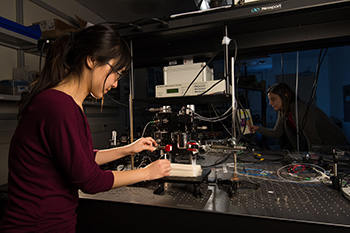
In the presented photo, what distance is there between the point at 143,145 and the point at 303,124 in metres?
1.80

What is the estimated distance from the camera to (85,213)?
0.95 metres

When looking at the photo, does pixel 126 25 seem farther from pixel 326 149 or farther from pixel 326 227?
pixel 326 149

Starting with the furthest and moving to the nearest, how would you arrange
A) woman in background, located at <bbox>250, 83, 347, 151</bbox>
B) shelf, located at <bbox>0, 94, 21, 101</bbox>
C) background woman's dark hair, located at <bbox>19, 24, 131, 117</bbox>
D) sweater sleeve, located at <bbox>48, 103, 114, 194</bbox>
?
1. woman in background, located at <bbox>250, 83, 347, 151</bbox>
2. shelf, located at <bbox>0, 94, 21, 101</bbox>
3. background woman's dark hair, located at <bbox>19, 24, 131, 117</bbox>
4. sweater sleeve, located at <bbox>48, 103, 114, 194</bbox>

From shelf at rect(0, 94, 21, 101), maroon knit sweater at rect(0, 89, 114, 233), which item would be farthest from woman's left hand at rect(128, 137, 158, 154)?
shelf at rect(0, 94, 21, 101)

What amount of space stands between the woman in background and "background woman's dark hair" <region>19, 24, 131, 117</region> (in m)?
1.81

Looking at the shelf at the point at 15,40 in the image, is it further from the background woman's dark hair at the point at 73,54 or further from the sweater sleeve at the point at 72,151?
the sweater sleeve at the point at 72,151

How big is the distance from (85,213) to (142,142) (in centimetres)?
43

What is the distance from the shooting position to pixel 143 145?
1.08 metres

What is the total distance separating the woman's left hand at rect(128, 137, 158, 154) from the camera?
3.51ft

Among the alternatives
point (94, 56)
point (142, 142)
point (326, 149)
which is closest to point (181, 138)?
point (142, 142)

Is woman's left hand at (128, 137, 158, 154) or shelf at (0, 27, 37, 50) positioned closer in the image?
woman's left hand at (128, 137, 158, 154)

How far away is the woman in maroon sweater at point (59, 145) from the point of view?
0.63 m

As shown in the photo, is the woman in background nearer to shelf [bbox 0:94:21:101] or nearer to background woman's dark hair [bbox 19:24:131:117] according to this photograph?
background woman's dark hair [bbox 19:24:131:117]

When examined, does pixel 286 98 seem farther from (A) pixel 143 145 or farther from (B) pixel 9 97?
(B) pixel 9 97
